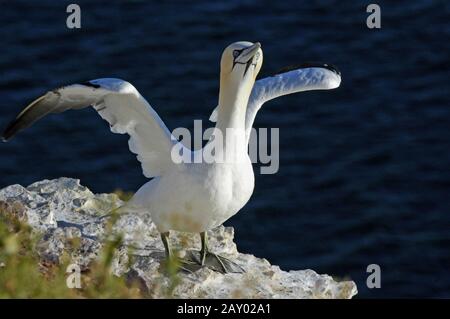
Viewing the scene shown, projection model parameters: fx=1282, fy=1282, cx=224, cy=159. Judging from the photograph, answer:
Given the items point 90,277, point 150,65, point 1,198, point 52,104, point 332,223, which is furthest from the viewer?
point 150,65

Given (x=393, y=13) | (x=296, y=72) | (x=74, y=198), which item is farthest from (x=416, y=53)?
(x=74, y=198)

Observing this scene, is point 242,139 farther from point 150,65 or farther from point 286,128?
point 150,65

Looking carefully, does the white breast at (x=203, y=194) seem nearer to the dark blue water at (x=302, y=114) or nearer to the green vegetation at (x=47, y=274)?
the green vegetation at (x=47, y=274)

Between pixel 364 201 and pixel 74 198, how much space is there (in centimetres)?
756

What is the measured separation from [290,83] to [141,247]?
101 inches

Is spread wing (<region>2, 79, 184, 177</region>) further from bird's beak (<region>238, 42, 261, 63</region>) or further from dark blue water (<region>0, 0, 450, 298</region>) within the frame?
dark blue water (<region>0, 0, 450, 298</region>)

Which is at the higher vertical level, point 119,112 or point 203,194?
point 119,112

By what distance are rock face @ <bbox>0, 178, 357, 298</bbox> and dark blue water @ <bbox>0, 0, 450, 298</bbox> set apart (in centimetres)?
586

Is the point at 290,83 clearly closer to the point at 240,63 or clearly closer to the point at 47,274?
the point at 240,63

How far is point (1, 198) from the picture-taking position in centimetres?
1373

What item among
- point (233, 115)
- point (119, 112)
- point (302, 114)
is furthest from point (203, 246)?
point (302, 114)

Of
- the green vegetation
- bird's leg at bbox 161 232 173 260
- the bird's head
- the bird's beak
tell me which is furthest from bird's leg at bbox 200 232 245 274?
the bird's beak

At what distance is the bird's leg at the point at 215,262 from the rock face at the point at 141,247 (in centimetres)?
12

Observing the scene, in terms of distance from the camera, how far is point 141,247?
13.6 metres
